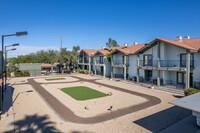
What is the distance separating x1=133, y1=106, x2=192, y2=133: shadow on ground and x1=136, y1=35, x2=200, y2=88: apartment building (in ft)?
26.5

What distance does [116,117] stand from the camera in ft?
33.6

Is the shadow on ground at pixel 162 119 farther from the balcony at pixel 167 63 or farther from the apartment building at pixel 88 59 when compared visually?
the apartment building at pixel 88 59

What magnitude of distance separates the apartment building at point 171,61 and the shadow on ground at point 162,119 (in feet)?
26.5

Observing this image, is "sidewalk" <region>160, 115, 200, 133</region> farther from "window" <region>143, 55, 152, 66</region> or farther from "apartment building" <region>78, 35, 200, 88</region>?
"window" <region>143, 55, 152, 66</region>

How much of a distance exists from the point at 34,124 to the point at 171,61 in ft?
67.7

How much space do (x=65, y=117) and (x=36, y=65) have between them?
32.3 meters

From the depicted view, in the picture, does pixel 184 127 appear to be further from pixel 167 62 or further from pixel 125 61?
pixel 125 61

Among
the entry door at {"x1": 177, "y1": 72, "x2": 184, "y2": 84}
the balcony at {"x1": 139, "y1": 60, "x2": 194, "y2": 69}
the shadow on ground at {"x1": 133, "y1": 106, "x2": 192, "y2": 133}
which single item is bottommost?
the shadow on ground at {"x1": 133, "y1": 106, "x2": 192, "y2": 133}

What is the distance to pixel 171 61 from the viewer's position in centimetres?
2133

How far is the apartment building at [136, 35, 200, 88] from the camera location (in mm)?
18547

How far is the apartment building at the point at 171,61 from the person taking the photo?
18.5 metres

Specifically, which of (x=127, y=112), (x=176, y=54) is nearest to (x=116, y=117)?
(x=127, y=112)

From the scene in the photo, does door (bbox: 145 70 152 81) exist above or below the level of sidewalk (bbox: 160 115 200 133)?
above

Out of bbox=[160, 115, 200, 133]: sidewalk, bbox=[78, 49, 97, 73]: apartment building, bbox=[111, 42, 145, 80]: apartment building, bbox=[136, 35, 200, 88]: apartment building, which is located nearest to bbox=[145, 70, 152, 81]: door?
bbox=[136, 35, 200, 88]: apartment building
